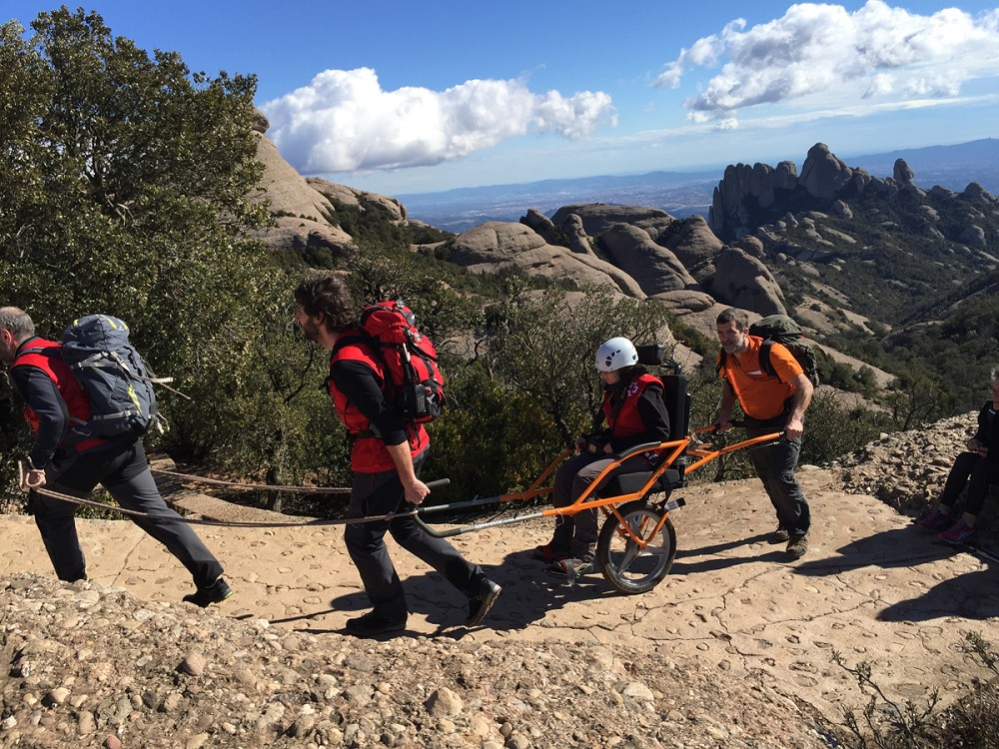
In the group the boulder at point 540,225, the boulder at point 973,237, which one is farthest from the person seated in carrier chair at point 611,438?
the boulder at point 973,237

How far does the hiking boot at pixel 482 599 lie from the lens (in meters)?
4.45

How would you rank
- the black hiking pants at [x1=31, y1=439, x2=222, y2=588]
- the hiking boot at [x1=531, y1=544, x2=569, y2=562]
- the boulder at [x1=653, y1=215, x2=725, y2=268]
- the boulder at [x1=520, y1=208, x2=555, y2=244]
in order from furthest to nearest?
the boulder at [x1=653, y1=215, x2=725, y2=268] → the boulder at [x1=520, y1=208, x2=555, y2=244] → the hiking boot at [x1=531, y1=544, x2=569, y2=562] → the black hiking pants at [x1=31, y1=439, x2=222, y2=588]

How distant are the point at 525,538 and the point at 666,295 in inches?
2311

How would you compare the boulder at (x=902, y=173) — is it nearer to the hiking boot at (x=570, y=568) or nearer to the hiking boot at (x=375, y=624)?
the hiking boot at (x=570, y=568)

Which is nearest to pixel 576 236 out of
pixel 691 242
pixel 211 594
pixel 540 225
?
pixel 540 225

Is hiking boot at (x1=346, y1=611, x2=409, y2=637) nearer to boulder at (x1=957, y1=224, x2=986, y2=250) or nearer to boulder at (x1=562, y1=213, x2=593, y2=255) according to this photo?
boulder at (x1=562, y1=213, x2=593, y2=255)

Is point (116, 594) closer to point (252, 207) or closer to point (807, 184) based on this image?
point (252, 207)

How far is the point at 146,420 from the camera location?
4395 millimetres

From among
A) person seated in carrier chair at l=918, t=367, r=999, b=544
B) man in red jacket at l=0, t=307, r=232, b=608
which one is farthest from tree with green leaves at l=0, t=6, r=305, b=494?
person seated in carrier chair at l=918, t=367, r=999, b=544

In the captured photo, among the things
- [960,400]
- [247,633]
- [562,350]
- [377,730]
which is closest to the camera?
[377,730]

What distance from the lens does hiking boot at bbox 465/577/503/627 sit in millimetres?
4453

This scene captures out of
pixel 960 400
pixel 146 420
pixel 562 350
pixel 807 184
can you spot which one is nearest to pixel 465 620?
pixel 146 420

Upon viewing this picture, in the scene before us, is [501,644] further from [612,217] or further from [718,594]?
[612,217]

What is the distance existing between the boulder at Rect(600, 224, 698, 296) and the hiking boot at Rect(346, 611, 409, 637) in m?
65.2
